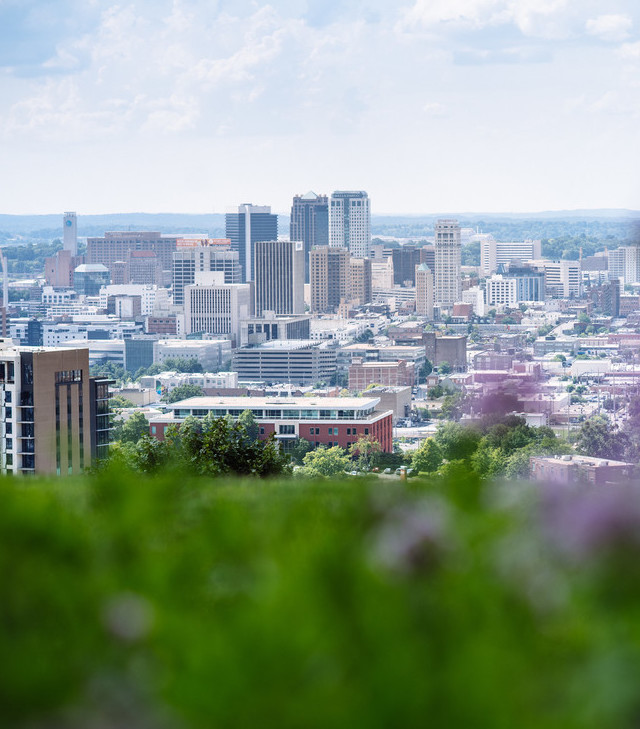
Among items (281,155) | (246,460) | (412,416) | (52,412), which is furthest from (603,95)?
(246,460)

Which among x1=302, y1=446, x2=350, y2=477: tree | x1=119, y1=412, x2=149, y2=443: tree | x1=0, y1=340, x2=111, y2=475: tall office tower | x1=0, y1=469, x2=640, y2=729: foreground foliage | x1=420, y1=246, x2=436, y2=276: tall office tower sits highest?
x1=420, y1=246, x2=436, y2=276: tall office tower

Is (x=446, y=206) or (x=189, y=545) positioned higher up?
(x=446, y=206)

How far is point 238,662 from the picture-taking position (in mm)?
748

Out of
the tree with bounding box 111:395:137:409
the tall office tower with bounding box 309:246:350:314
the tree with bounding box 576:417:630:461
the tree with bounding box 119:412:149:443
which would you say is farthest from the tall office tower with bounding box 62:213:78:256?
the tree with bounding box 576:417:630:461

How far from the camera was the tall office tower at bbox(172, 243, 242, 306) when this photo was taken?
59.8 meters

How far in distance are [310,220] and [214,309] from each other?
15525 millimetres

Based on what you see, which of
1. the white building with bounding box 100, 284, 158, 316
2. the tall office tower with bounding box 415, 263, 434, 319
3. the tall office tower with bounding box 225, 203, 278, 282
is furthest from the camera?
the tall office tower with bounding box 225, 203, 278, 282

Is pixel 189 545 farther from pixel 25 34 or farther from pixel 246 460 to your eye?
pixel 25 34

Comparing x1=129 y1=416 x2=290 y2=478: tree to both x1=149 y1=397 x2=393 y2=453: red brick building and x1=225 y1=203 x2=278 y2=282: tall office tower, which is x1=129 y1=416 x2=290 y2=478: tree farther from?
x1=225 y1=203 x2=278 y2=282: tall office tower

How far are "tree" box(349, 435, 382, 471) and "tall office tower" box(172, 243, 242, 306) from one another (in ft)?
126

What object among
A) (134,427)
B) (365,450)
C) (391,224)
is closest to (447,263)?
(391,224)

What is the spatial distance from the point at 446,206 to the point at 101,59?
20464 mm

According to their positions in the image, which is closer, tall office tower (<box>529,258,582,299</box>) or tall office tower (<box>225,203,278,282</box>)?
tall office tower (<box>529,258,582,299</box>)

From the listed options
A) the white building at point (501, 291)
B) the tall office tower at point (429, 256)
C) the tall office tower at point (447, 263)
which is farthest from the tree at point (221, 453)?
the tall office tower at point (429, 256)
